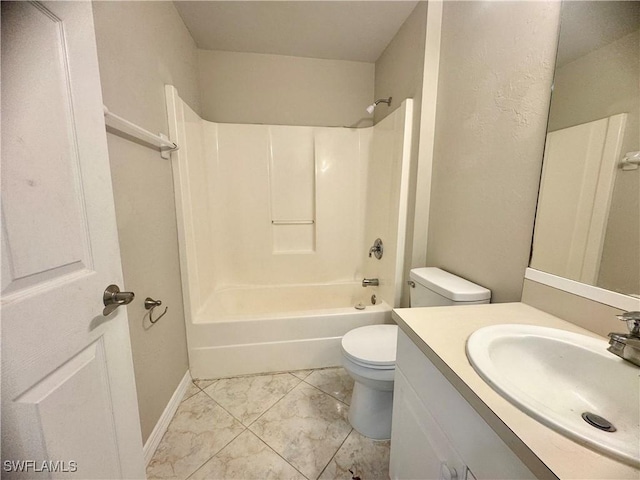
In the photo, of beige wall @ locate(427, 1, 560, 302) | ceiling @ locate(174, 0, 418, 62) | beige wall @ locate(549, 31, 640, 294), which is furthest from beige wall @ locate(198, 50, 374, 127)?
beige wall @ locate(549, 31, 640, 294)

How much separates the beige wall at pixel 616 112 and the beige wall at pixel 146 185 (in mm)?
1625

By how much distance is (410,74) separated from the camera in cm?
162

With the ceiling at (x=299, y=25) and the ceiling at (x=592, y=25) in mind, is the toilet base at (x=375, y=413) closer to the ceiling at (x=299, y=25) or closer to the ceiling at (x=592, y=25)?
the ceiling at (x=592, y=25)

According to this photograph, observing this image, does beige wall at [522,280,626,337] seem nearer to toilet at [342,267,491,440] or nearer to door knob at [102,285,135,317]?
toilet at [342,267,491,440]

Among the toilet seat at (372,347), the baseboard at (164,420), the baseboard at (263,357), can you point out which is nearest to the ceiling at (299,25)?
the toilet seat at (372,347)

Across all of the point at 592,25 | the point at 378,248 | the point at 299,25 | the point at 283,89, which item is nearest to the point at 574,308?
the point at 592,25

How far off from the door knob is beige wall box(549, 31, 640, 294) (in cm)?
130

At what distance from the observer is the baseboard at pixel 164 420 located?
3.76 ft

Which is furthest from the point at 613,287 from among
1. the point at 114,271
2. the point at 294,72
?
the point at 294,72

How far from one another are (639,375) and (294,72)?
8.44ft

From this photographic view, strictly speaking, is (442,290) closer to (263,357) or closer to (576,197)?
(576,197)

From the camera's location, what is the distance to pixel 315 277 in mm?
2438

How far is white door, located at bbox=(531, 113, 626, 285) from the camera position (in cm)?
70

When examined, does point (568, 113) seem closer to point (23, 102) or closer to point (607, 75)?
point (607, 75)
